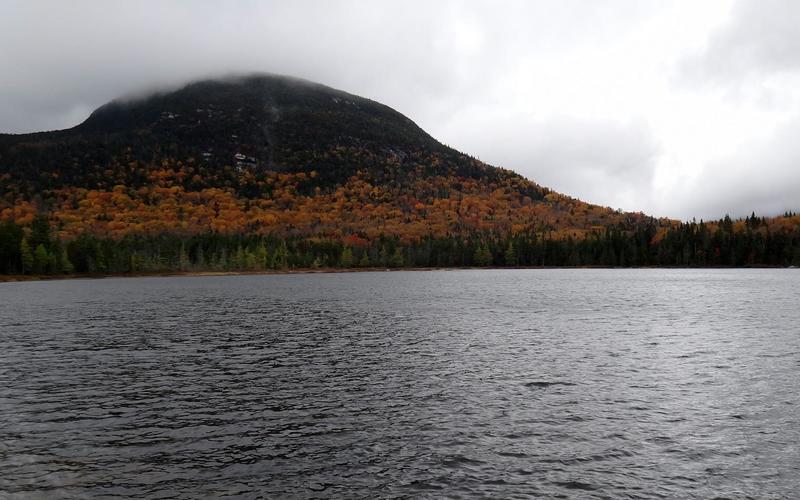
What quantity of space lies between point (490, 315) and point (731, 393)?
53974mm

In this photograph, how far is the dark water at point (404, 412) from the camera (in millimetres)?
24328

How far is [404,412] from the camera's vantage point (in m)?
35.0

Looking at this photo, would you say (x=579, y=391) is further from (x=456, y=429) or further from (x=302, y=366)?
(x=302, y=366)

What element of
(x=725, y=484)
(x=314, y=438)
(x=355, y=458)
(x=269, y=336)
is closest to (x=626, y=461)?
(x=725, y=484)

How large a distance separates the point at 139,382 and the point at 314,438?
22.0 m

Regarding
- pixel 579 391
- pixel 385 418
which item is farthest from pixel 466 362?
pixel 385 418

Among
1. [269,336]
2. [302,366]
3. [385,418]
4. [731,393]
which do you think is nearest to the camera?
[385,418]

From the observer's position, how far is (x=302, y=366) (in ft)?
166

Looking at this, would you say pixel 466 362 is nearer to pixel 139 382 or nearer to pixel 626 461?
pixel 626 461

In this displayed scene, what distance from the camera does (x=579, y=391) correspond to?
39.9m

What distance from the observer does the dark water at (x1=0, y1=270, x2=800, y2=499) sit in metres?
24.3

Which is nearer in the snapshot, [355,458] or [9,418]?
[355,458]

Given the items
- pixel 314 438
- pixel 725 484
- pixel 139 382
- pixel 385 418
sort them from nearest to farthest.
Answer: pixel 725 484 → pixel 314 438 → pixel 385 418 → pixel 139 382

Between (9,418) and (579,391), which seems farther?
(579,391)
